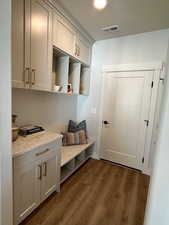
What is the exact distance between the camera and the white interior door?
8.30 ft

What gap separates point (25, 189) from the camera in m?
1.37

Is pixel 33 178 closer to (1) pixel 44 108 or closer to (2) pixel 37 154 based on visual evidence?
(2) pixel 37 154

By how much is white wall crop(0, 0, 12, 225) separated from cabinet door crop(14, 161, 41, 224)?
0.59 ft

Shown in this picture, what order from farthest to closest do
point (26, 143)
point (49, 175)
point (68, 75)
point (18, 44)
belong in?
point (68, 75) → point (49, 175) → point (26, 143) → point (18, 44)

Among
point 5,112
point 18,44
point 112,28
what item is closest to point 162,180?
point 5,112

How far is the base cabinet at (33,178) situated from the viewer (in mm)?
1277

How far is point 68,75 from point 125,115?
4.72 feet

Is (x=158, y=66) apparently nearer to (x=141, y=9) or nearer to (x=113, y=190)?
(x=141, y=9)

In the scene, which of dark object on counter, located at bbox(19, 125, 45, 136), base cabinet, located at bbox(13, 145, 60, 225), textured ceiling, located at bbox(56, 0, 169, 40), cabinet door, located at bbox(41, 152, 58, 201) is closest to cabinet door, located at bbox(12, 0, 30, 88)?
dark object on counter, located at bbox(19, 125, 45, 136)

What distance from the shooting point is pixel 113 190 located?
208cm

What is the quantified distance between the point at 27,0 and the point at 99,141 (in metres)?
2.69

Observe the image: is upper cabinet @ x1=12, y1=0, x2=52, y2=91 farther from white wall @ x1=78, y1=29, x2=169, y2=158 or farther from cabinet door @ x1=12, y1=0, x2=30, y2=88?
white wall @ x1=78, y1=29, x2=169, y2=158

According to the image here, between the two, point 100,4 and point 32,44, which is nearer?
point 32,44

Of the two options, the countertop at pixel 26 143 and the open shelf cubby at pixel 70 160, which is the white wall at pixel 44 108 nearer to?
the countertop at pixel 26 143
